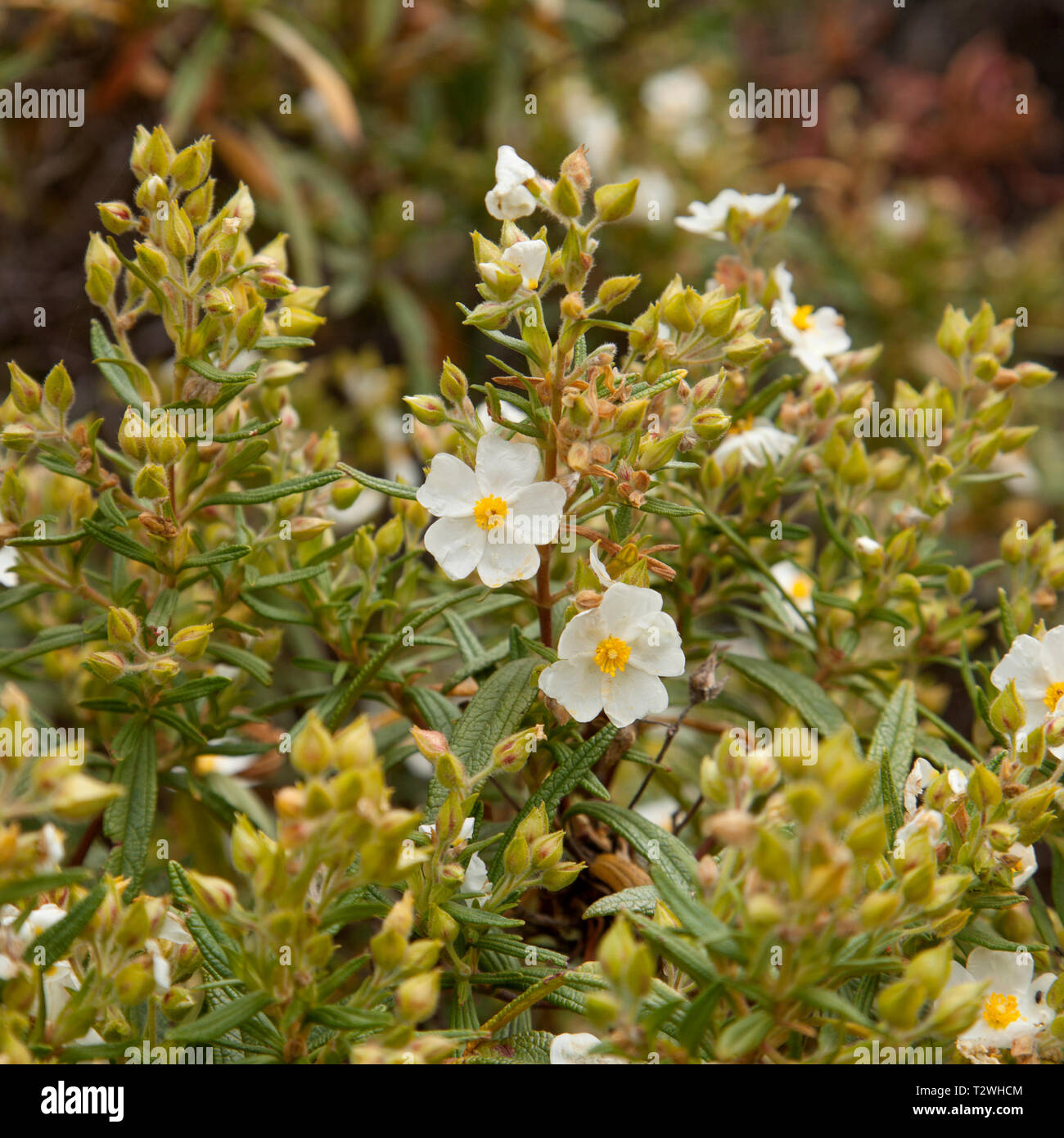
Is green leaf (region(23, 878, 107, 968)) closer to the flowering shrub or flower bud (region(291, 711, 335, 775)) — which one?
the flowering shrub

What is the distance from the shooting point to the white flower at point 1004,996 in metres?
1.33

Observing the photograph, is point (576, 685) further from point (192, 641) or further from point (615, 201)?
point (615, 201)

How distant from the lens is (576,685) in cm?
137

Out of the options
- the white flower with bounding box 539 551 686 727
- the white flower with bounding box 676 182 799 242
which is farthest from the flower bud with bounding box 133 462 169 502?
the white flower with bounding box 676 182 799 242

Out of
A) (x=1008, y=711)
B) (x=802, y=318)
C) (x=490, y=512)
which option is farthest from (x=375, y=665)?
(x=802, y=318)

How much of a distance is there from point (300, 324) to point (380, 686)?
1.86ft

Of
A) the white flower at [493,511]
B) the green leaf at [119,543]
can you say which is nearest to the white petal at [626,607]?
the white flower at [493,511]

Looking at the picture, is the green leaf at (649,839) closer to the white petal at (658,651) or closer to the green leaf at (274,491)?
the white petal at (658,651)

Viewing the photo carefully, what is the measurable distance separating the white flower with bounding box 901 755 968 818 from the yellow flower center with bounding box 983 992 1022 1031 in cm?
26

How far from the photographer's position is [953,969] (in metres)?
1.35

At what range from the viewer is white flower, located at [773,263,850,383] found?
181cm

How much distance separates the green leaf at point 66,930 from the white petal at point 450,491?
1.94 feet

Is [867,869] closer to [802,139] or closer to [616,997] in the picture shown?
[616,997]

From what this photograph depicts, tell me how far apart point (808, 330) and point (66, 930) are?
147 centimetres
